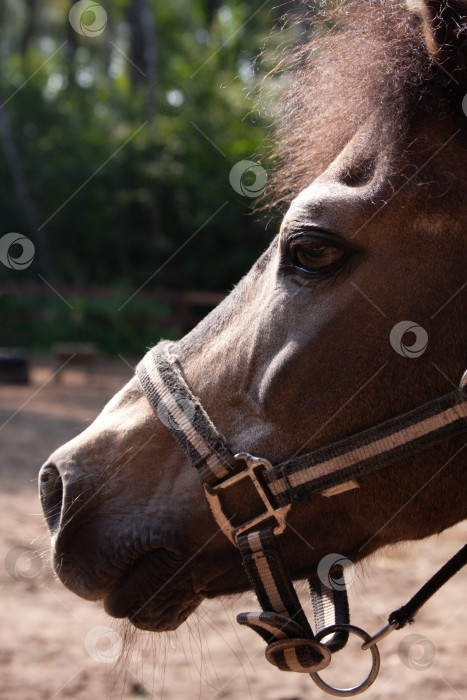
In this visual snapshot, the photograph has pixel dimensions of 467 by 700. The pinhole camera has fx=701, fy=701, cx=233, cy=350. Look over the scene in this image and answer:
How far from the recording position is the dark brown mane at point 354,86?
1.80 m

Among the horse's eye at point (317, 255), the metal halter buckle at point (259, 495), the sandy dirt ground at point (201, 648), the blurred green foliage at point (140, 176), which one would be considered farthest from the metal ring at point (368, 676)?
the blurred green foliage at point (140, 176)

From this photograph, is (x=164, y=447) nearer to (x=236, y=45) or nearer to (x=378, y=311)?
(x=378, y=311)

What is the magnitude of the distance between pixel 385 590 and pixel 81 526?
309 cm

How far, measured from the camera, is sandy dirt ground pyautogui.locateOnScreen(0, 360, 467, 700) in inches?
130

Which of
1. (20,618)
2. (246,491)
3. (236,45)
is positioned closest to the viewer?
(246,491)

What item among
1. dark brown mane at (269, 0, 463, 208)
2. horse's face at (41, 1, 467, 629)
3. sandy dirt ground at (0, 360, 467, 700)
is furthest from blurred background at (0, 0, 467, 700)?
horse's face at (41, 1, 467, 629)

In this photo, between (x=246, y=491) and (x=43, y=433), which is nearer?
(x=246, y=491)

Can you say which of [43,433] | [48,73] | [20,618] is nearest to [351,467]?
[20,618]

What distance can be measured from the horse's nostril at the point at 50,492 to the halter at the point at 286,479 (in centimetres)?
35

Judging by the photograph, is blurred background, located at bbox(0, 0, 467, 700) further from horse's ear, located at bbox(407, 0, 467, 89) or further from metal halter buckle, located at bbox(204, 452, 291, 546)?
metal halter buckle, located at bbox(204, 452, 291, 546)

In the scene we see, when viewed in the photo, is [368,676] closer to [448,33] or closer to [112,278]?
[448,33]

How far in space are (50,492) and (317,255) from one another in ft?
3.23

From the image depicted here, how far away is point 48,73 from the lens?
20812mm

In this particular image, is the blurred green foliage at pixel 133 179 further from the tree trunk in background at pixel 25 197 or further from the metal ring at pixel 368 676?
the metal ring at pixel 368 676
